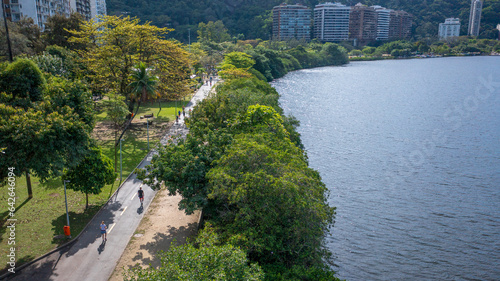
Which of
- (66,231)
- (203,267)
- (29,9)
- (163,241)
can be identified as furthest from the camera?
(29,9)

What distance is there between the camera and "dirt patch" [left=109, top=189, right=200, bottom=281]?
25.5 metres

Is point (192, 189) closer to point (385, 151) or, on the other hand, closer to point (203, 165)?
point (203, 165)

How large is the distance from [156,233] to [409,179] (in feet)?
106

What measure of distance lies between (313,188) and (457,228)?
833 inches

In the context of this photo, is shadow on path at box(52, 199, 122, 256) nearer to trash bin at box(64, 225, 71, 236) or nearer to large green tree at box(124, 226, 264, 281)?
trash bin at box(64, 225, 71, 236)

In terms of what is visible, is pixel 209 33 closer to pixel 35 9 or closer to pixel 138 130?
pixel 35 9

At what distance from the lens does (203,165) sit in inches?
→ 1092

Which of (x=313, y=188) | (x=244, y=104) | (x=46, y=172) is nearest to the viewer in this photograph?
(x=313, y=188)

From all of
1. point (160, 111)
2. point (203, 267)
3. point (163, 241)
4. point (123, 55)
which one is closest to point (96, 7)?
point (160, 111)

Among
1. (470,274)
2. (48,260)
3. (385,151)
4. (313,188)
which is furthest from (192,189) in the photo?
(385,151)

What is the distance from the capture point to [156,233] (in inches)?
1164

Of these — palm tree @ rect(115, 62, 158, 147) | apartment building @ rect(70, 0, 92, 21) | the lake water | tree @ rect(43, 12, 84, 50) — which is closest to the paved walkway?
the lake water

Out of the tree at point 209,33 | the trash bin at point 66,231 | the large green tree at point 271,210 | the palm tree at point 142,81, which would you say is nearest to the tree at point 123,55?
the palm tree at point 142,81

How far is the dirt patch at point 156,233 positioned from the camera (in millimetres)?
25547
